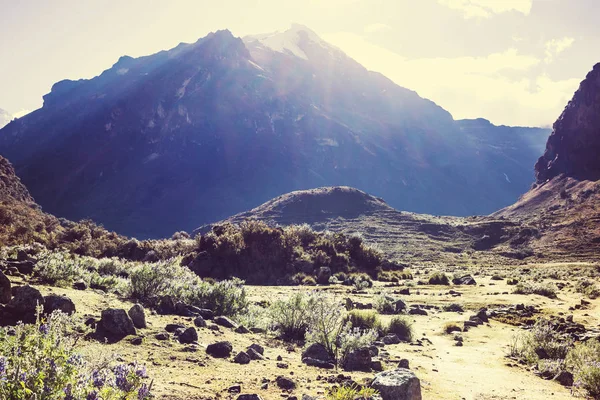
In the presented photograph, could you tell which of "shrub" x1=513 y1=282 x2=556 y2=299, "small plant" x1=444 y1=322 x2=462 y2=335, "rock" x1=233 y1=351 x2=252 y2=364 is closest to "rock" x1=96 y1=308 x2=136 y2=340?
"rock" x1=233 y1=351 x2=252 y2=364

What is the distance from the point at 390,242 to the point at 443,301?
48.5 meters

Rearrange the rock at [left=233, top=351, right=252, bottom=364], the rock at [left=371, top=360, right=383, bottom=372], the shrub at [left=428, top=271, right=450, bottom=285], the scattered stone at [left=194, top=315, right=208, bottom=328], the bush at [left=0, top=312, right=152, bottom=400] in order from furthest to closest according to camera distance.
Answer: the shrub at [left=428, top=271, right=450, bottom=285] → the scattered stone at [left=194, top=315, right=208, bottom=328] → the rock at [left=371, top=360, right=383, bottom=372] → the rock at [left=233, top=351, right=252, bottom=364] → the bush at [left=0, top=312, right=152, bottom=400]

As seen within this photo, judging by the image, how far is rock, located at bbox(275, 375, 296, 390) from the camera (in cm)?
680

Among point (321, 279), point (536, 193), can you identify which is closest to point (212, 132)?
point (536, 193)

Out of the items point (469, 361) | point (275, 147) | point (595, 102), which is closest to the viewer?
point (469, 361)

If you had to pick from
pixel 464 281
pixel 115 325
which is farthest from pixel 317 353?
pixel 464 281

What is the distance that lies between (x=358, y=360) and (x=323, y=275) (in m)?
22.2

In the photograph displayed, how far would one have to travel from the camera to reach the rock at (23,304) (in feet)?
23.1

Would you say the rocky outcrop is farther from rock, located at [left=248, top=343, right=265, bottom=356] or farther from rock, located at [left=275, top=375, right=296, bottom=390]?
rock, located at [left=275, top=375, right=296, bottom=390]

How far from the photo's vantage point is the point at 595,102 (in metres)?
109

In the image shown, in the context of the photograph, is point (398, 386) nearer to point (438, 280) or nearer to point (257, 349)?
point (257, 349)

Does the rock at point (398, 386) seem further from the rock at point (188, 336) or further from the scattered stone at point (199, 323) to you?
the scattered stone at point (199, 323)

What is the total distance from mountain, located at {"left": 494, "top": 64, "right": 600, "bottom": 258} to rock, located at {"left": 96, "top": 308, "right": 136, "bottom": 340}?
64.7 metres

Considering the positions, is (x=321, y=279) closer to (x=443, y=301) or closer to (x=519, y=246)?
(x=443, y=301)
